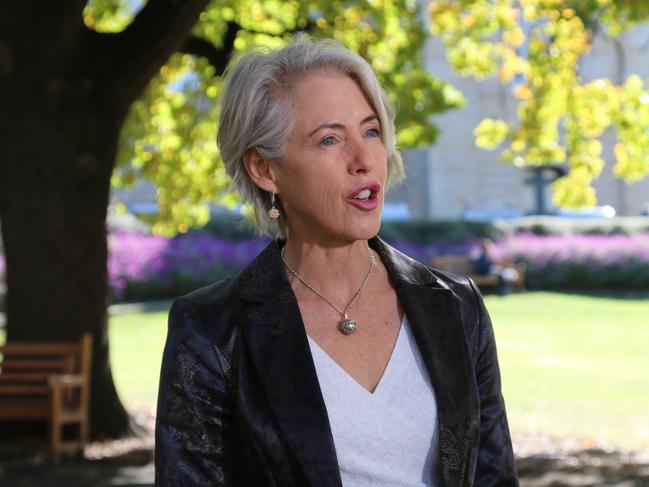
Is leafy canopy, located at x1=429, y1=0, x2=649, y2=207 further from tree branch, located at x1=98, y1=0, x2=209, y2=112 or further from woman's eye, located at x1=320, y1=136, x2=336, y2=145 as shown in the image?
woman's eye, located at x1=320, y1=136, x2=336, y2=145

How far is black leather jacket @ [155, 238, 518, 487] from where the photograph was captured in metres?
2.35

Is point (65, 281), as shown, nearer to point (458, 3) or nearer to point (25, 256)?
point (25, 256)

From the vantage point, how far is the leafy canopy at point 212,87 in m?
12.8

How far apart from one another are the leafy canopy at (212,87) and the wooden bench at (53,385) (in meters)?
3.66

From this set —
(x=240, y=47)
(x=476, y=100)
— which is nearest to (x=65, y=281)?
(x=240, y=47)

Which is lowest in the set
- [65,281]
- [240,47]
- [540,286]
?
[540,286]

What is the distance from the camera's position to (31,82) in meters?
9.60

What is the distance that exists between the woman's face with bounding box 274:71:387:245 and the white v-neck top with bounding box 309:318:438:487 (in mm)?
317

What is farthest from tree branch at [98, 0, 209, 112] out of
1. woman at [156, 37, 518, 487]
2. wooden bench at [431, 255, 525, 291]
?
wooden bench at [431, 255, 525, 291]

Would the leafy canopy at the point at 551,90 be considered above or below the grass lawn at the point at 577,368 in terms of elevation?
above

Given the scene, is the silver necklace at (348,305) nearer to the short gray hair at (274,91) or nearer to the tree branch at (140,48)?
the short gray hair at (274,91)

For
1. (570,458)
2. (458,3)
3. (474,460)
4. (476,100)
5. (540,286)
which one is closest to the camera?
(474,460)

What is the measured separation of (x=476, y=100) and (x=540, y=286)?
2275 centimetres

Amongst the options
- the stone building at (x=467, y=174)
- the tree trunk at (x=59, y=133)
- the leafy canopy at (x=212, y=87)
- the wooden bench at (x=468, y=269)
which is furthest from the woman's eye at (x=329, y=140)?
the stone building at (x=467, y=174)
